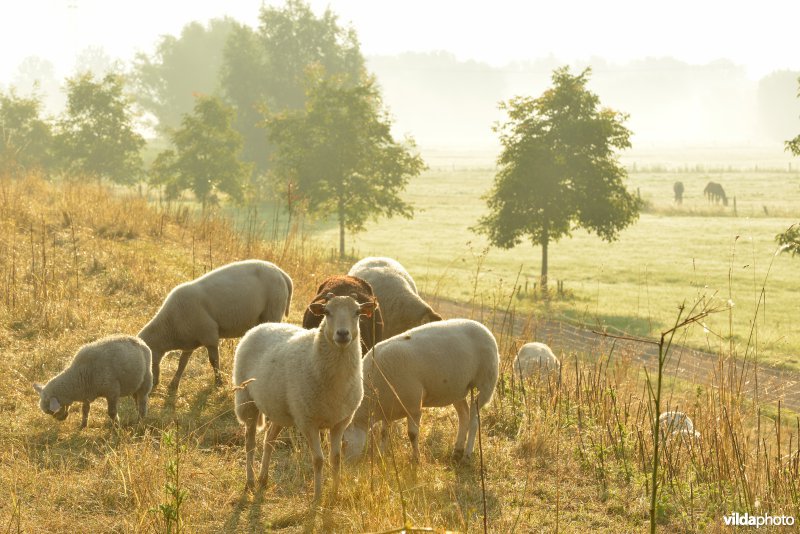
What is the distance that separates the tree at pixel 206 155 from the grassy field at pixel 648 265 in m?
6.33

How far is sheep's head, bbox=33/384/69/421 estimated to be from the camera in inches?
315

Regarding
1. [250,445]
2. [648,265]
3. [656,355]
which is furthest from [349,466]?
[648,265]

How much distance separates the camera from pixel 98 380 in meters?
8.18

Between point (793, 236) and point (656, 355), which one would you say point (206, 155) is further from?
point (793, 236)

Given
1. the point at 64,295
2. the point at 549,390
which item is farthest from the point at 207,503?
the point at 64,295

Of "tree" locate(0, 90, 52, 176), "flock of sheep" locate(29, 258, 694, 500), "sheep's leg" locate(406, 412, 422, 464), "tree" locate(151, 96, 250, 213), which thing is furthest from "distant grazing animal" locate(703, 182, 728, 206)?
"sheep's leg" locate(406, 412, 422, 464)

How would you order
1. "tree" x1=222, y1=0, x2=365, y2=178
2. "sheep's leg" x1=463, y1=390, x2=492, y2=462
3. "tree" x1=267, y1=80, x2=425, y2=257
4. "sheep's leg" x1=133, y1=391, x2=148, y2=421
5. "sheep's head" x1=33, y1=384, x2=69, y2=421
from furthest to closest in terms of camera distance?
Answer: "tree" x1=222, y1=0, x2=365, y2=178
"tree" x1=267, y1=80, x2=425, y2=257
"sheep's leg" x1=133, y1=391, x2=148, y2=421
"sheep's head" x1=33, y1=384, x2=69, y2=421
"sheep's leg" x1=463, y1=390, x2=492, y2=462

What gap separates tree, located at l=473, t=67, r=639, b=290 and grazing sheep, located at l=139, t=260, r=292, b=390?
18.3 meters

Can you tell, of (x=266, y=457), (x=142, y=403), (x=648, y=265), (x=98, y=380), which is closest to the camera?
(x=266, y=457)
